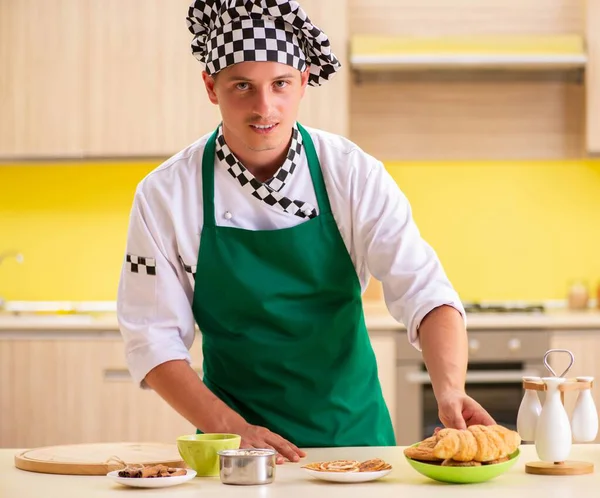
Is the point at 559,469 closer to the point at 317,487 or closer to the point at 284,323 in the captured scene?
the point at 317,487

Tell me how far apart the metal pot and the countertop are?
213 cm

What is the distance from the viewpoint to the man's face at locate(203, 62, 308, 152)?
1775mm

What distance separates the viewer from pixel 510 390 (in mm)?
3588

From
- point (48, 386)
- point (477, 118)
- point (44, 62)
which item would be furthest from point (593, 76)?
point (48, 386)

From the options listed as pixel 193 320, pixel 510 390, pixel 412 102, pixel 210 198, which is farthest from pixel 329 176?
pixel 412 102

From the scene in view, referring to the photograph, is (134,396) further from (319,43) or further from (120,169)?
(319,43)

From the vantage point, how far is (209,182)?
1.96m

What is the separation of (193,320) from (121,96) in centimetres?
208

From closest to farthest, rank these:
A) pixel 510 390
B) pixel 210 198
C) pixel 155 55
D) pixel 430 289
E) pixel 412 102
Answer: pixel 430 289, pixel 210 198, pixel 510 390, pixel 155 55, pixel 412 102

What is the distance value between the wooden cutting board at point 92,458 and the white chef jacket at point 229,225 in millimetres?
190

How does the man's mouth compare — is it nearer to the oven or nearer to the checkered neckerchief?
the checkered neckerchief

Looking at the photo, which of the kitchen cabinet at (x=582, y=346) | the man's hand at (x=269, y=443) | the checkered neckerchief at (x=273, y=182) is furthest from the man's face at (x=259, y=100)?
the kitchen cabinet at (x=582, y=346)

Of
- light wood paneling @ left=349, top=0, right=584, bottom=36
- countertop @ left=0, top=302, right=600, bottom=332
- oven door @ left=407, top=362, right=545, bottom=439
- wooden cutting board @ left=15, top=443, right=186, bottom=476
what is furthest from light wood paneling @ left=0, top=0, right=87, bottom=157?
wooden cutting board @ left=15, top=443, right=186, bottom=476

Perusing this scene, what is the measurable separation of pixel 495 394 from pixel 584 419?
2123mm
